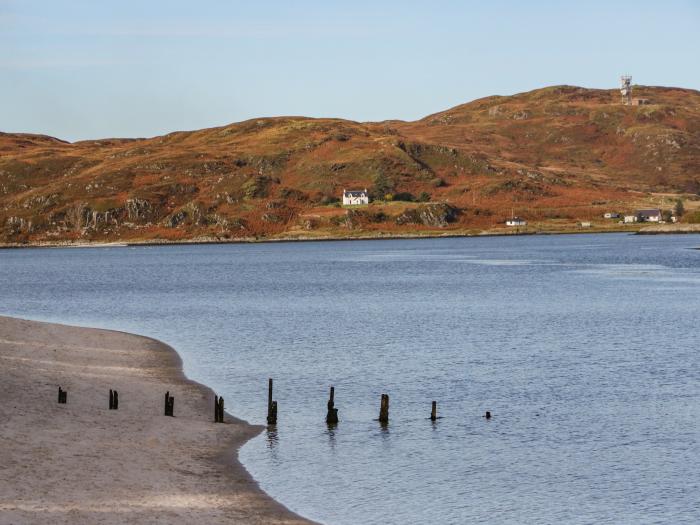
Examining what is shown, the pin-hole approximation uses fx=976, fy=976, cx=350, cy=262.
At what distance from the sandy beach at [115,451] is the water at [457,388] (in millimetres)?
1732

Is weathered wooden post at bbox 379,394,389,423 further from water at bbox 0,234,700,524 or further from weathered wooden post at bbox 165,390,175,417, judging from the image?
weathered wooden post at bbox 165,390,175,417

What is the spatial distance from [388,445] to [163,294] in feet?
294

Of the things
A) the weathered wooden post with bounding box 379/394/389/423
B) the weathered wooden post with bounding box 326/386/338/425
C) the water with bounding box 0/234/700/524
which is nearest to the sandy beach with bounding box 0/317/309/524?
the water with bounding box 0/234/700/524

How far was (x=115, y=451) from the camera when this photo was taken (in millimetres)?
33938

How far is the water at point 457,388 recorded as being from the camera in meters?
32.2

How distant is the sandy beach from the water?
173cm

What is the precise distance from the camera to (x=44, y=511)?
26172mm

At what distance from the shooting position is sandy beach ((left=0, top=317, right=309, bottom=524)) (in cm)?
2753

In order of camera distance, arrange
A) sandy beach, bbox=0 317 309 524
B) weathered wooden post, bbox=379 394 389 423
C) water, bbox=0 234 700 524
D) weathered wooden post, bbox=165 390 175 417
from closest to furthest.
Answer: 1. sandy beach, bbox=0 317 309 524
2. water, bbox=0 234 700 524
3. weathered wooden post, bbox=165 390 175 417
4. weathered wooden post, bbox=379 394 389 423

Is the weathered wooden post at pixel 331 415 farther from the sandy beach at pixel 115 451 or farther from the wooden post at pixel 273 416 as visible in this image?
the sandy beach at pixel 115 451

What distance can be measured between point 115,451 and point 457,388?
72.4 ft

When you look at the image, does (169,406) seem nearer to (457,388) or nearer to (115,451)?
(115,451)

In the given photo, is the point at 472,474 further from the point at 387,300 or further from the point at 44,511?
the point at 387,300

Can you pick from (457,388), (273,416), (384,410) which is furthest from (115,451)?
(457,388)
